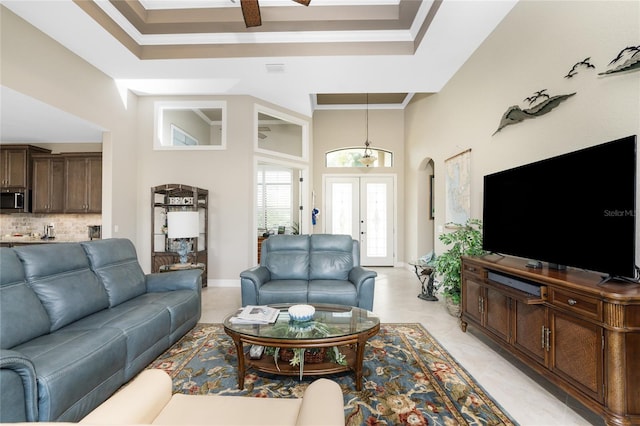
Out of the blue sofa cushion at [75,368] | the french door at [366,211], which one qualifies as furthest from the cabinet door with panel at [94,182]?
the french door at [366,211]

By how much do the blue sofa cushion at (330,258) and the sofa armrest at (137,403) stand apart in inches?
96.9

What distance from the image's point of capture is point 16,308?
68.6 inches

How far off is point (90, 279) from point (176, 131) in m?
3.58

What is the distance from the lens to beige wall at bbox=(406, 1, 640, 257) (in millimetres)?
1941

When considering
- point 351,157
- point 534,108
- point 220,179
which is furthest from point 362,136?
point 534,108

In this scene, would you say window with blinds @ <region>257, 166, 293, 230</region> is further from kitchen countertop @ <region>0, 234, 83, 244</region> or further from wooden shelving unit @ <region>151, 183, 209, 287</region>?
kitchen countertop @ <region>0, 234, 83, 244</region>

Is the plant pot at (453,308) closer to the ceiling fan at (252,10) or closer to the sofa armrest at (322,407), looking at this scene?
the sofa armrest at (322,407)

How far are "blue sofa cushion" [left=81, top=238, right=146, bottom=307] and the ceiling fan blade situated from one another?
2467 millimetres

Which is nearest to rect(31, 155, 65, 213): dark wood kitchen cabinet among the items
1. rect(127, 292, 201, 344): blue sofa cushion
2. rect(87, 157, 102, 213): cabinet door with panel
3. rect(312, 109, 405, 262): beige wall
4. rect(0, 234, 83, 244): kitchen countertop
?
rect(87, 157, 102, 213): cabinet door with panel

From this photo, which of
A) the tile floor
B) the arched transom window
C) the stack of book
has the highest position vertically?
the arched transom window

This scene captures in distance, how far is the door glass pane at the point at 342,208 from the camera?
6.98m

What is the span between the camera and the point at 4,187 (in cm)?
493

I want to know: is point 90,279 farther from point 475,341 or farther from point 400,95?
point 400,95

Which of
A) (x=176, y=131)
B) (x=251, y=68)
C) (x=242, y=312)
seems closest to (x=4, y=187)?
(x=176, y=131)
